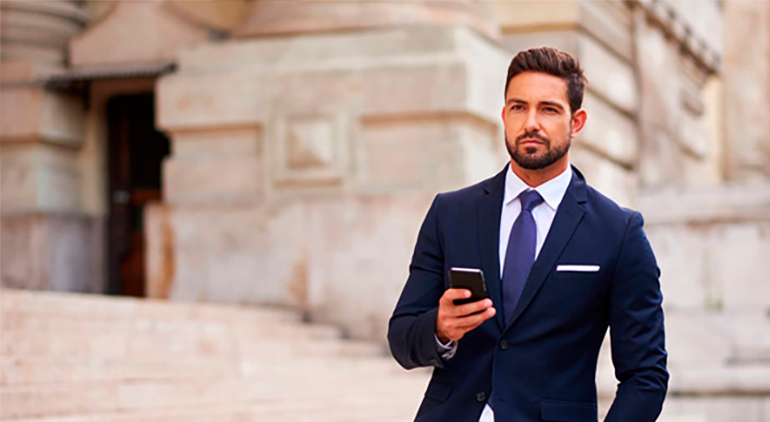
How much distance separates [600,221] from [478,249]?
32 cm

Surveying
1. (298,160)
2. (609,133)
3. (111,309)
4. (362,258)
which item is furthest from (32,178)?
(609,133)

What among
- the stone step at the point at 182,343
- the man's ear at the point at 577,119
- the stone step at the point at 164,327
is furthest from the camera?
the stone step at the point at 164,327

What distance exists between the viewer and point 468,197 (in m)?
3.42

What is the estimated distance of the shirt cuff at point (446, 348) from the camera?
10.3 ft

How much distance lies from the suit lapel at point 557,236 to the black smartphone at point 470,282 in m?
0.24

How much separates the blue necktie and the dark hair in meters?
0.28

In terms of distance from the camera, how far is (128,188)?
13.4 metres

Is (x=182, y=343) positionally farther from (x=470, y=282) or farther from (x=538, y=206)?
(x=470, y=282)

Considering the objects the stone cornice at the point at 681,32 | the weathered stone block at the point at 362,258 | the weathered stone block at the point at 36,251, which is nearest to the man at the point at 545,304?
the weathered stone block at the point at 362,258

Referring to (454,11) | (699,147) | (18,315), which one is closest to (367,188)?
(454,11)

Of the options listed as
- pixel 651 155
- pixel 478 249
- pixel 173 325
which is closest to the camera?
pixel 478 249

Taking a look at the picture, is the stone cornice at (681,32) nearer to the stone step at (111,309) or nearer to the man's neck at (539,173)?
the stone step at (111,309)

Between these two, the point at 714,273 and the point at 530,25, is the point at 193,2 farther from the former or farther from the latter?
the point at 714,273

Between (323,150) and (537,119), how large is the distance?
784 centimetres
